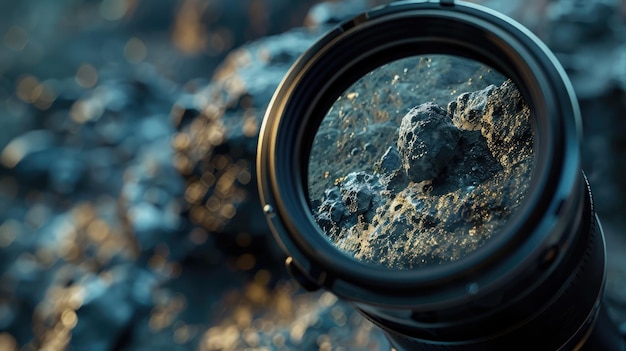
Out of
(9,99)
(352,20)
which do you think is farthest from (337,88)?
(9,99)

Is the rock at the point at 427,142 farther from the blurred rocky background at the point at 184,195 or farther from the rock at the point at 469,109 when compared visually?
the blurred rocky background at the point at 184,195

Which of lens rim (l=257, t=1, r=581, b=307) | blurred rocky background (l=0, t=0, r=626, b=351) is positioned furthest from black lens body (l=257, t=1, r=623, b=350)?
blurred rocky background (l=0, t=0, r=626, b=351)

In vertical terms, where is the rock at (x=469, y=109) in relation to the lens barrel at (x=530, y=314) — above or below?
above

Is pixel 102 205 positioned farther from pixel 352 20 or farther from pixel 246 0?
pixel 352 20

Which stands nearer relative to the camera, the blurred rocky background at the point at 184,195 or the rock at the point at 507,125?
the rock at the point at 507,125

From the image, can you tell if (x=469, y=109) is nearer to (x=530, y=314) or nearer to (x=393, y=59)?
(x=393, y=59)

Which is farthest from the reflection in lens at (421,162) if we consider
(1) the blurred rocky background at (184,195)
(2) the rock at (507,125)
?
(1) the blurred rocky background at (184,195)

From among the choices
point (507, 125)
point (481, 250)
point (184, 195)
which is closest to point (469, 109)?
point (507, 125)

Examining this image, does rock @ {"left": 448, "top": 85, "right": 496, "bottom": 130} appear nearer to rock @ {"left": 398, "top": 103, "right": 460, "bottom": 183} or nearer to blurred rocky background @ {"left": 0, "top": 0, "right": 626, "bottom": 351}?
rock @ {"left": 398, "top": 103, "right": 460, "bottom": 183}
